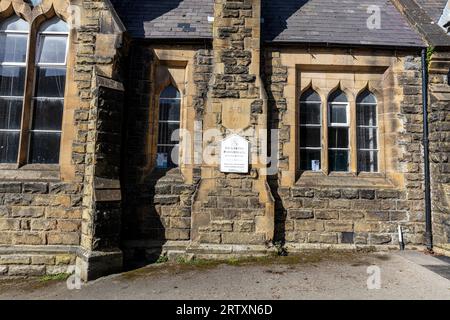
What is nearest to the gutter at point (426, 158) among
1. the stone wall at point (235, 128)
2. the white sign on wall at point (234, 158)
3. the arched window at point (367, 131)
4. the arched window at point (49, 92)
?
the arched window at point (367, 131)

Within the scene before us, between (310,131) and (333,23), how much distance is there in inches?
108

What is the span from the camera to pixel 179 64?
6906 mm

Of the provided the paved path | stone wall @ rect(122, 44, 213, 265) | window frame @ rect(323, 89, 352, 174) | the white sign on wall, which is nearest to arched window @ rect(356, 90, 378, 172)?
window frame @ rect(323, 89, 352, 174)

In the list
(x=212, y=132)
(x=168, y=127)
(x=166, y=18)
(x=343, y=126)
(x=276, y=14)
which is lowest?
(x=212, y=132)

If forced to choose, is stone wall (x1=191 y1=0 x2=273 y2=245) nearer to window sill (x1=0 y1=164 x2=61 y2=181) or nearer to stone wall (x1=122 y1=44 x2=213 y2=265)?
stone wall (x1=122 y1=44 x2=213 y2=265)

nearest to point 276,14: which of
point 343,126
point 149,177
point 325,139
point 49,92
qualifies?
point 343,126

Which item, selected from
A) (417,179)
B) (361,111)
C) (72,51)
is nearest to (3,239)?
(72,51)

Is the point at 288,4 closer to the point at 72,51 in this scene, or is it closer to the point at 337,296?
the point at 72,51

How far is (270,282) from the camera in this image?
4.81m

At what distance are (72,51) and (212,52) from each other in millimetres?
2895

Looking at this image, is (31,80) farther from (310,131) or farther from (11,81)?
(310,131)

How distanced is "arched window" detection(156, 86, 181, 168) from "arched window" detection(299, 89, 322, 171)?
9.45ft

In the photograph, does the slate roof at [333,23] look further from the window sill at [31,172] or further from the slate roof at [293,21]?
the window sill at [31,172]

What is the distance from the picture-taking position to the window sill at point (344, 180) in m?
6.66
